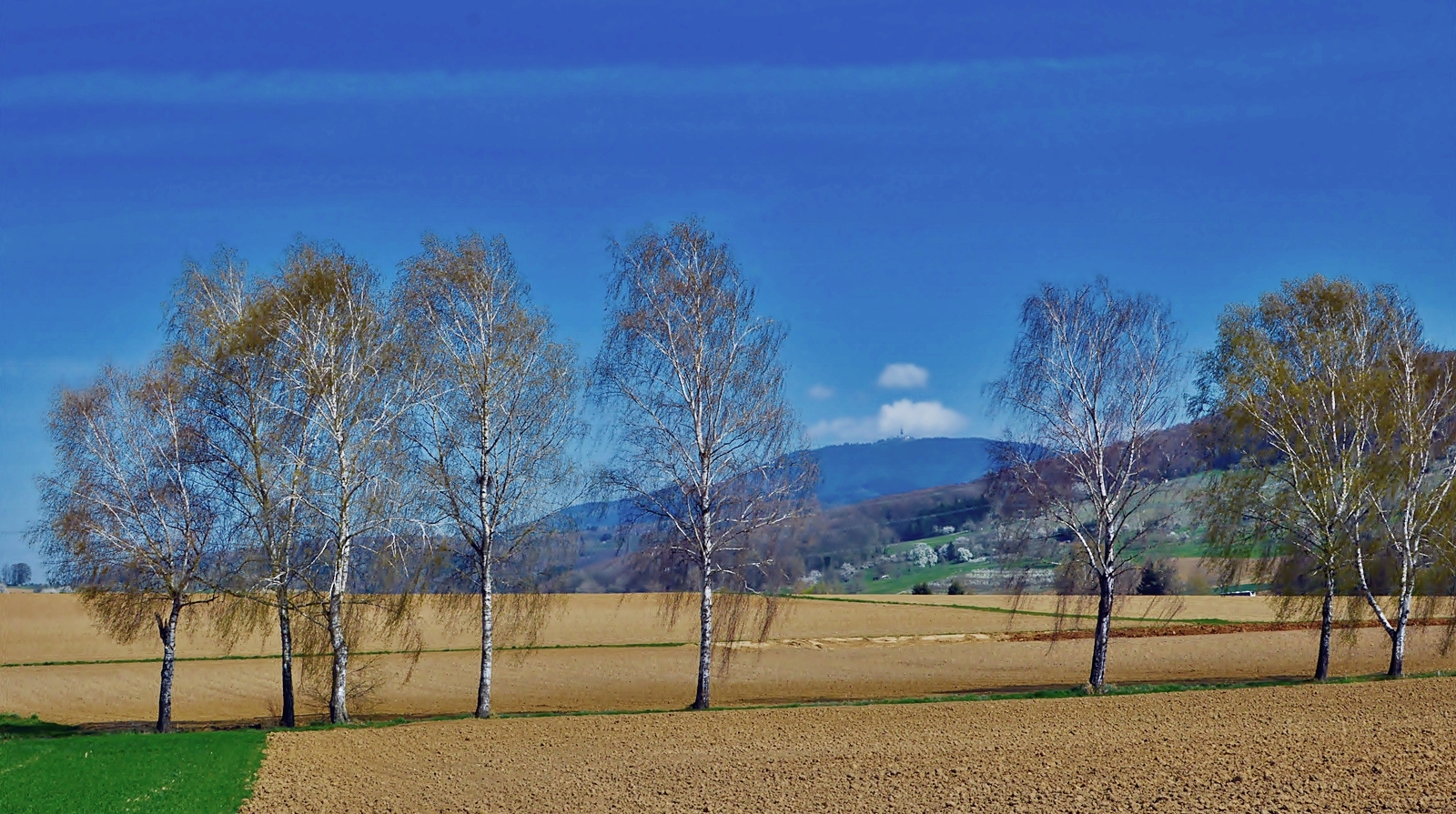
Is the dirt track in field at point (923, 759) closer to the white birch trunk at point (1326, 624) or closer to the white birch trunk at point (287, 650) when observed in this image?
the white birch trunk at point (287, 650)

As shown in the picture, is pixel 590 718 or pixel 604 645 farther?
pixel 604 645

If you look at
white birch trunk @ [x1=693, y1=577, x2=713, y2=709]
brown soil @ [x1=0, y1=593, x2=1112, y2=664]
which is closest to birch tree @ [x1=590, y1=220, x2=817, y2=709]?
white birch trunk @ [x1=693, y1=577, x2=713, y2=709]


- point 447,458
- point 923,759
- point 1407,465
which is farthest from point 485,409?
point 1407,465

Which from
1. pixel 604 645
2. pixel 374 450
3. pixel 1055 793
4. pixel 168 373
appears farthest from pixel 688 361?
pixel 604 645

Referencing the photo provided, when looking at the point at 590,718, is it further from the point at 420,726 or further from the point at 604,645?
the point at 604,645

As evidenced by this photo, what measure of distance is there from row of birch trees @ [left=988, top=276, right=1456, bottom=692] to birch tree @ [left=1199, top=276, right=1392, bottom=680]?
6 cm

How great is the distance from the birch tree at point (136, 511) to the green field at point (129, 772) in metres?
3.80

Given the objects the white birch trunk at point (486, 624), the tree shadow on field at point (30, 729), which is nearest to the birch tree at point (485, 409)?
the white birch trunk at point (486, 624)

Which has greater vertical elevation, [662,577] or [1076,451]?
[1076,451]

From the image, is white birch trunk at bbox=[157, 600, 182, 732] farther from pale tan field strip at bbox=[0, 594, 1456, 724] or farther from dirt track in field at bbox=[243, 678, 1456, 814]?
Answer: dirt track in field at bbox=[243, 678, 1456, 814]

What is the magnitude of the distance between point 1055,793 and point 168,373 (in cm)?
2668

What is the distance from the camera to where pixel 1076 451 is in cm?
3572

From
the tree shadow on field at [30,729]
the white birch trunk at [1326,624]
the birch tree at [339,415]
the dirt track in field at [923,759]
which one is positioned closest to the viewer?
the dirt track in field at [923,759]

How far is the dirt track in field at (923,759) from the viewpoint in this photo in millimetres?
20141
